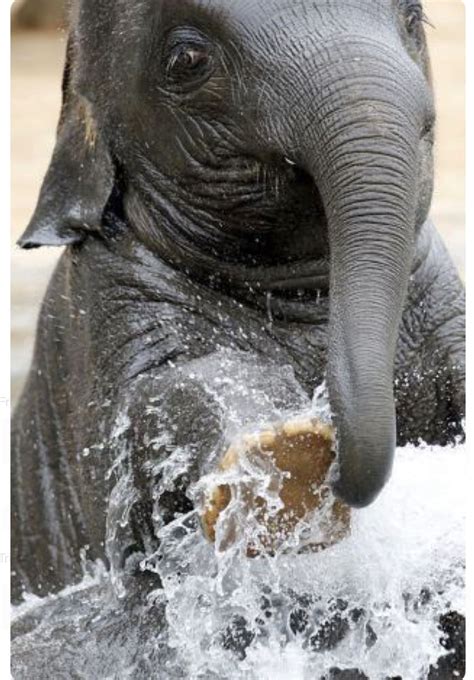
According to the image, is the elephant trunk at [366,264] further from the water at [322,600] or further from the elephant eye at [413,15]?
the water at [322,600]

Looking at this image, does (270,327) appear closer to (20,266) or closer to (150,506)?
(150,506)

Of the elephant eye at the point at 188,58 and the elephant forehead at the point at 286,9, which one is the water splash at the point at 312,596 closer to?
the elephant eye at the point at 188,58

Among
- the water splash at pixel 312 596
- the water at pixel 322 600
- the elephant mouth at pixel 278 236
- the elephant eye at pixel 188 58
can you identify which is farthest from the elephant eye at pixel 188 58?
the water at pixel 322 600

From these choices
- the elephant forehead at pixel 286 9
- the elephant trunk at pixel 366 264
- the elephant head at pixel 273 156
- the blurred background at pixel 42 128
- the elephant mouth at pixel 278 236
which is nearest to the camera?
the elephant trunk at pixel 366 264

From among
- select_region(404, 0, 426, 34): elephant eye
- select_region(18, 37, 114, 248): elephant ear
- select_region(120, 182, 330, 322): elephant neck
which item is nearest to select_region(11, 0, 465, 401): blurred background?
select_region(18, 37, 114, 248): elephant ear

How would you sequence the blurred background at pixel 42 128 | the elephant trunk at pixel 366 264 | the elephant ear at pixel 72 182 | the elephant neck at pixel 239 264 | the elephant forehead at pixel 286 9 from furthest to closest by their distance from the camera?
1. the blurred background at pixel 42 128
2. the elephant ear at pixel 72 182
3. the elephant neck at pixel 239 264
4. the elephant forehead at pixel 286 9
5. the elephant trunk at pixel 366 264

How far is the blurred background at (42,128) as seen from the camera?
820 cm

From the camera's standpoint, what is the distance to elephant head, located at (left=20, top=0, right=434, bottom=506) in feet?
11.9

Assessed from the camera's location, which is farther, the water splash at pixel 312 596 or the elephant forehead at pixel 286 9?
the water splash at pixel 312 596

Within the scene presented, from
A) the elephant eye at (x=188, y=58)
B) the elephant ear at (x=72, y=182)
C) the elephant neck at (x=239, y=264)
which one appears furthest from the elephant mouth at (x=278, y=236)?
the elephant ear at (x=72, y=182)

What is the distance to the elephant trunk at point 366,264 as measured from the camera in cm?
351

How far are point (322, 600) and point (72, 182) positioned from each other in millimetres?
1064

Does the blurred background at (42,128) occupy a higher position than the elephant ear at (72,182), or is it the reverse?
the blurred background at (42,128)

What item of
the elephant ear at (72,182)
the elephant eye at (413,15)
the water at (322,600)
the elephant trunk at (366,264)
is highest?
the elephant eye at (413,15)
